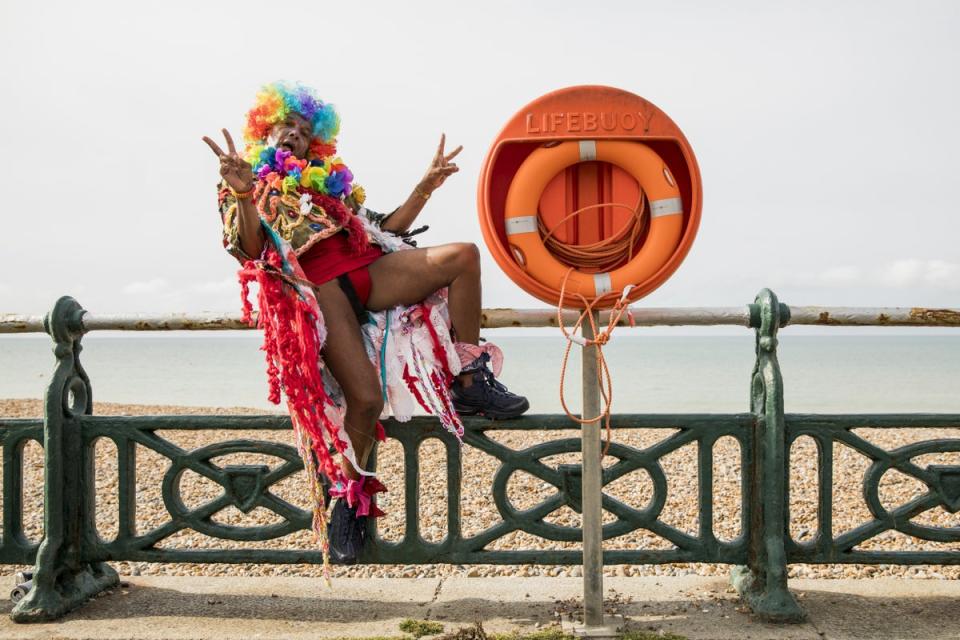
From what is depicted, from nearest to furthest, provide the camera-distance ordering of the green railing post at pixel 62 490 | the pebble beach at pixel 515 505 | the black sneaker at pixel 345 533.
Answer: the black sneaker at pixel 345 533 → the green railing post at pixel 62 490 → the pebble beach at pixel 515 505

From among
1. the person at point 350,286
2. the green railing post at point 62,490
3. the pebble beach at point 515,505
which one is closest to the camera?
the person at point 350,286

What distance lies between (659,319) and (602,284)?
0.94 ft

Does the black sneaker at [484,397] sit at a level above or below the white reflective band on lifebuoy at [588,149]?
below

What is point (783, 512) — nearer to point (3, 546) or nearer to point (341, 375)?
point (341, 375)

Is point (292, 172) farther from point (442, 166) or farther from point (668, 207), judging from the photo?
point (668, 207)

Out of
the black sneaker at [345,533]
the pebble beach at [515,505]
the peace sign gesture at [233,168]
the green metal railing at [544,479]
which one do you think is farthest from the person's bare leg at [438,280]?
the pebble beach at [515,505]

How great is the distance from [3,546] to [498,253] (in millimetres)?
2061

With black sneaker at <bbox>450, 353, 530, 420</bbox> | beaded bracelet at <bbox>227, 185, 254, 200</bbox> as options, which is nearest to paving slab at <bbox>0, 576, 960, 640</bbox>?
black sneaker at <bbox>450, 353, 530, 420</bbox>

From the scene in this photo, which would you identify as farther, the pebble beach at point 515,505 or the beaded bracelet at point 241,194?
the pebble beach at point 515,505

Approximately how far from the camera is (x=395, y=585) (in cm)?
292

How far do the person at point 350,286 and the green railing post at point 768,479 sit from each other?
2.62 ft

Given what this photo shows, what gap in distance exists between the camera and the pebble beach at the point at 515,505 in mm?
3893

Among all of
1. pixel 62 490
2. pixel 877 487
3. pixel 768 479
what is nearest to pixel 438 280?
pixel 768 479

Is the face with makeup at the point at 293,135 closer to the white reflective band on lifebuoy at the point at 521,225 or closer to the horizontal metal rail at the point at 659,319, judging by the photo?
the horizontal metal rail at the point at 659,319
